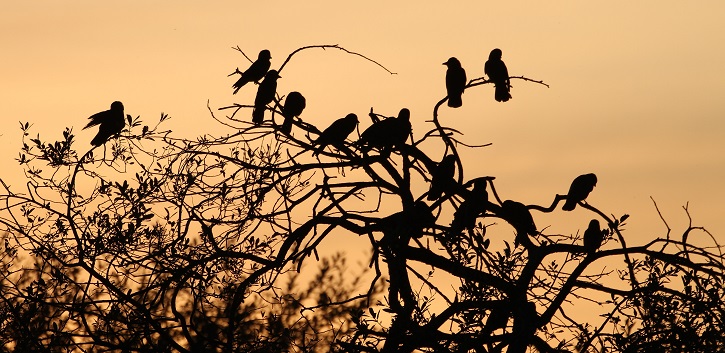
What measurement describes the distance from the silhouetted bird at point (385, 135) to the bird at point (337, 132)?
19 cm

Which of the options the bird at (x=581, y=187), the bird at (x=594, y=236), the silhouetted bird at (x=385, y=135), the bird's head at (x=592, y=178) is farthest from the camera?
the bird's head at (x=592, y=178)

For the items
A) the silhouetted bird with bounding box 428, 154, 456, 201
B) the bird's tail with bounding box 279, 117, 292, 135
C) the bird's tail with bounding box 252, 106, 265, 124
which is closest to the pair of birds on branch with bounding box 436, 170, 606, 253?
the silhouetted bird with bounding box 428, 154, 456, 201

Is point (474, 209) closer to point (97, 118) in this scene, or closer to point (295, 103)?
point (295, 103)

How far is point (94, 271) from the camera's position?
7.09 m

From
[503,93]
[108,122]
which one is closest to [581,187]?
[503,93]

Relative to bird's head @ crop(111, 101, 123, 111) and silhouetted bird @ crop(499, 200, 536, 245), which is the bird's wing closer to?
bird's head @ crop(111, 101, 123, 111)

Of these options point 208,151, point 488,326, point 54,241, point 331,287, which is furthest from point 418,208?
point 331,287

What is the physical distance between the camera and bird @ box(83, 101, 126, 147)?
28.8 feet

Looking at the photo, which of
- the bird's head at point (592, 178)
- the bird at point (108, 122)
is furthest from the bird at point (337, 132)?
the bird's head at point (592, 178)

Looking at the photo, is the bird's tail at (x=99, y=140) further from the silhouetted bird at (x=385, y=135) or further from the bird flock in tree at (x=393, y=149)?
the silhouetted bird at (x=385, y=135)

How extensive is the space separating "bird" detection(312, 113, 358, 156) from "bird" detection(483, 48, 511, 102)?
182 cm

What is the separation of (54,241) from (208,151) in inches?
54.9

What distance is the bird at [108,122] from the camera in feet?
28.8

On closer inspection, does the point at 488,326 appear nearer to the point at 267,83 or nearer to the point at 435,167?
the point at 435,167
